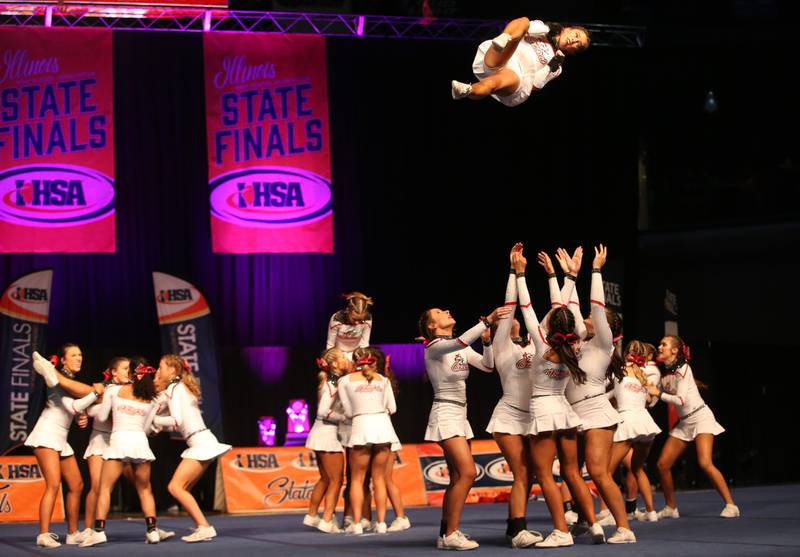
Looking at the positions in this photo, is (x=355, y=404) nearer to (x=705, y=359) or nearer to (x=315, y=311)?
(x=315, y=311)

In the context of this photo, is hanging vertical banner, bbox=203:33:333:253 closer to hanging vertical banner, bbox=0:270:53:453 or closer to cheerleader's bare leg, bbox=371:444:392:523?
hanging vertical banner, bbox=0:270:53:453

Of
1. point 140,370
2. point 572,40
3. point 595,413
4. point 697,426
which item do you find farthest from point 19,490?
point 572,40

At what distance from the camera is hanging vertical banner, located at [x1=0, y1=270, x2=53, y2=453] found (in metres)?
12.0

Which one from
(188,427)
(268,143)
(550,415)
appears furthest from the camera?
(268,143)

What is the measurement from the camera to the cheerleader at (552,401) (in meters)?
7.29

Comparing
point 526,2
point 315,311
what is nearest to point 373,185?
point 315,311

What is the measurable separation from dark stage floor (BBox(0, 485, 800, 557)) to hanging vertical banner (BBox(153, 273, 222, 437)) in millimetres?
1632

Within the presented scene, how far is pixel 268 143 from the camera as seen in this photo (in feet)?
45.1

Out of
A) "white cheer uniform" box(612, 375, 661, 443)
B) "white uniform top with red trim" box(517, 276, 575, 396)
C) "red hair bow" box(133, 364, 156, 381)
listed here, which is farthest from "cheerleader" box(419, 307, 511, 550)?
"red hair bow" box(133, 364, 156, 381)

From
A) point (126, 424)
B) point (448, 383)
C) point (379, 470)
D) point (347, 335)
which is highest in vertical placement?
point (347, 335)

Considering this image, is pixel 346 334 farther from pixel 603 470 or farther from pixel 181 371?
pixel 603 470

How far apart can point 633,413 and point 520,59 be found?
324 cm

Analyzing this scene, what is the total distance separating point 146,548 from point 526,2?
35.9ft

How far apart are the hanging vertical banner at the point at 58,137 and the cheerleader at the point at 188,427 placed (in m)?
4.60
